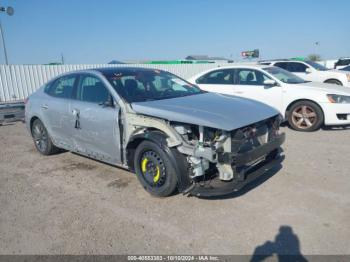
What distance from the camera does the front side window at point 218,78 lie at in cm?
821

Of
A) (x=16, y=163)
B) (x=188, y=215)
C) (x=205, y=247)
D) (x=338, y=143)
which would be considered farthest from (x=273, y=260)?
(x=16, y=163)

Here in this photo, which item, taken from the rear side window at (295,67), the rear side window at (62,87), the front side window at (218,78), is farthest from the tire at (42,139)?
the rear side window at (295,67)

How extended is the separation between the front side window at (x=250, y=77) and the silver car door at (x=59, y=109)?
4597mm

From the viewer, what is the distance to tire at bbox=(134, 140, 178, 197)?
141 inches

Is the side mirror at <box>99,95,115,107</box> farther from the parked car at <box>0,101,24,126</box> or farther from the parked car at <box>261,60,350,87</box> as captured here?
the parked car at <box>261,60,350,87</box>

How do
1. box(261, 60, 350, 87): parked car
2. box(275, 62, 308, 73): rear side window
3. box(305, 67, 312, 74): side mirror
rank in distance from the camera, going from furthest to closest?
box(275, 62, 308, 73): rear side window
box(261, 60, 350, 87): parked car
box(305, 67, 312, 74): side mirror

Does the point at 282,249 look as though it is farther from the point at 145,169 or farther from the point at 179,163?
the point at 145,169

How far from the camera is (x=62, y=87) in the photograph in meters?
5.35

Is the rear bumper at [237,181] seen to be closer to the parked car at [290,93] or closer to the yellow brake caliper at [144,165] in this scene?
the yellow brake caliper at [144,165]

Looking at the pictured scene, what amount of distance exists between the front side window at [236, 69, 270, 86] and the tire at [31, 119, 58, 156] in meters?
4.93

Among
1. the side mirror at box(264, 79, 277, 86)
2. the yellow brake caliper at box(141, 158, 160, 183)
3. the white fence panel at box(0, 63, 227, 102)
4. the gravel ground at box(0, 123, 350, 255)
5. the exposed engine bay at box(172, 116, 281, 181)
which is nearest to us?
the gravel ground at box(0, 123, 350, 255)

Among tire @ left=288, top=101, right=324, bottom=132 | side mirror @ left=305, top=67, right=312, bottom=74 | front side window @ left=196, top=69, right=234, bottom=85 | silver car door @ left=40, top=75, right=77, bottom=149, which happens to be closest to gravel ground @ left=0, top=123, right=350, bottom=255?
silver car door @ left=40, top=75, right=77, bottom=149

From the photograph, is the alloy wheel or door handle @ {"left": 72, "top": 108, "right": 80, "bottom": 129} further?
the alloy wheel

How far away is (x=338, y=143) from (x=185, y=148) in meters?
4.09
